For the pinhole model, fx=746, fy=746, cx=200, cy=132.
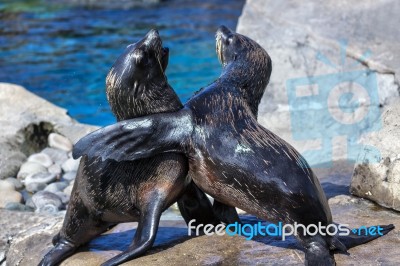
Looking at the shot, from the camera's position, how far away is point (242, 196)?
4.06m

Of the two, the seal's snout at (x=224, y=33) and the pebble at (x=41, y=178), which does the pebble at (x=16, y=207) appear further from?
the seal's snout at (x=224, y=33)

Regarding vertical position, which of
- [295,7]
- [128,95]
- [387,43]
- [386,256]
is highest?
[295,7]

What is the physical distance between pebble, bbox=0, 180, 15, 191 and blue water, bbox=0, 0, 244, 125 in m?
3.39

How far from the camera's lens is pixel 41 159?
7.92 meters

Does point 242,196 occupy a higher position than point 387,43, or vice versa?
point 387,43

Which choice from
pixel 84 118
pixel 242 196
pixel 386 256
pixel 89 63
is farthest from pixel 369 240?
pixel 89 63

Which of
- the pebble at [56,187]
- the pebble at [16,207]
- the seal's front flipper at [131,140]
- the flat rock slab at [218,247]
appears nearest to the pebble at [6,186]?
the pebble at [56,187]

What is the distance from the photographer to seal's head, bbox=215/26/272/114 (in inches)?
175

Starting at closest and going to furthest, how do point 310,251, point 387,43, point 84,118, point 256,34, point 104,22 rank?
point 310,251 → point 387,43 → point 256,34 → point 84,118 → point 104,22

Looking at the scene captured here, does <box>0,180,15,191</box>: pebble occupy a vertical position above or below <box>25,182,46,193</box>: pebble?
above

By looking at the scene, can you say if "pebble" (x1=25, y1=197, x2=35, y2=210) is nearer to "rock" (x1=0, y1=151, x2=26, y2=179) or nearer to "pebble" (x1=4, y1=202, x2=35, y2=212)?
"pebble" (x1=4, y1=202, x2=35, y2=212)

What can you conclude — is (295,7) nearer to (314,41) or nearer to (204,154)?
(314,41)

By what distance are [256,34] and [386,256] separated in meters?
4.80

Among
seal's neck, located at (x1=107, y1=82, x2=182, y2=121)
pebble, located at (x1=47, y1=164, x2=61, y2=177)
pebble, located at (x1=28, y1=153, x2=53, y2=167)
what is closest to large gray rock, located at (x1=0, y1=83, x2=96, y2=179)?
pebble, located at (x1=28, y1=153, x2=53, y2=167)
